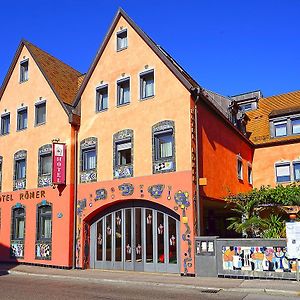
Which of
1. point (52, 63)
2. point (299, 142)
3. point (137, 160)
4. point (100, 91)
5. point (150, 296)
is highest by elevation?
point (52, 63)

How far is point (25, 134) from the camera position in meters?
24.0

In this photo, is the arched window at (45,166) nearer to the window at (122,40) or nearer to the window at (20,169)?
the window at (20,169)

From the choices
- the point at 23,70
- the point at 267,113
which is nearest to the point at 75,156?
the point at 23,70

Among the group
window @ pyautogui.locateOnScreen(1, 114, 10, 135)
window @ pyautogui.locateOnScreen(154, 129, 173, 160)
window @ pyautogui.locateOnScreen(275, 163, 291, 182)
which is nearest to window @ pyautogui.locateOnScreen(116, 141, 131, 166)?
window @ pyautogui.locateOnScreen(154, 129, 173, 160)

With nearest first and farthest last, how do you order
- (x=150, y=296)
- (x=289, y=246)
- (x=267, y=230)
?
(x=150, y=296)
(x=289, y=246)
(x=267, y=230)

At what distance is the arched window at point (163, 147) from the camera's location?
18141 millimetres

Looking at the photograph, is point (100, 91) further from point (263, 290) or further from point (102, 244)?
point (263, 290)

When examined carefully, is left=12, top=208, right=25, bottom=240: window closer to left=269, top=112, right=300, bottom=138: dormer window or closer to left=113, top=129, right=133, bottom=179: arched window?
left=113, top=129, right=133, bottom=179: arched window

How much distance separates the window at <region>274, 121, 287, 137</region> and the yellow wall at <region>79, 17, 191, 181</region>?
37.6ft

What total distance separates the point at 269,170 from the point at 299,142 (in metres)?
2.61

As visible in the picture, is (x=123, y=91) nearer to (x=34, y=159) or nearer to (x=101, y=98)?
(x=101, y=98)

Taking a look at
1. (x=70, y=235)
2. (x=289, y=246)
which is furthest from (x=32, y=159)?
(x=289, y=246)

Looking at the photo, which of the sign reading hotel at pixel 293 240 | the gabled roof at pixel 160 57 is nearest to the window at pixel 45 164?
the gabled roof at pixel 160 57

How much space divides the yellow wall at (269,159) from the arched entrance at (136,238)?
36.1 feet
